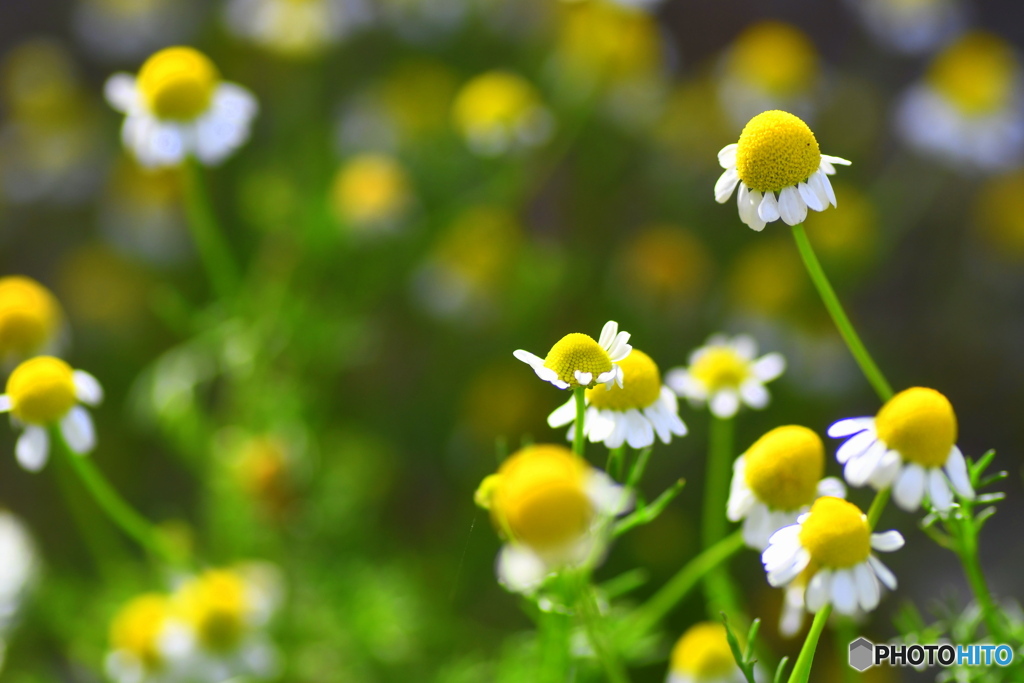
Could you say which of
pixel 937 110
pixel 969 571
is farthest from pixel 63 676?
pixel 937 110

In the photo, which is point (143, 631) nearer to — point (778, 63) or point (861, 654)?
point (861, 654)

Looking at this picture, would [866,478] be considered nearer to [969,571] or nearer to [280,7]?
[969,571]

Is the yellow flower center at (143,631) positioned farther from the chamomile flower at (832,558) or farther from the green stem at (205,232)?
the chamomile flower at (832,558)

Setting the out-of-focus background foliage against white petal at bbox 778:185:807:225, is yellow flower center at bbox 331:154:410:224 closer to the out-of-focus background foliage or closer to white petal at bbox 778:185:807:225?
the out-of-focus background foliage

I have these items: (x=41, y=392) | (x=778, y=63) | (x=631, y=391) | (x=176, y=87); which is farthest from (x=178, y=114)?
(x=778, y=63)

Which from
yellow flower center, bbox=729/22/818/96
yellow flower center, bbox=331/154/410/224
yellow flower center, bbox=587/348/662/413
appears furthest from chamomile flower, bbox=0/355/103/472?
yellow flower center, bbox=729/22/818/96

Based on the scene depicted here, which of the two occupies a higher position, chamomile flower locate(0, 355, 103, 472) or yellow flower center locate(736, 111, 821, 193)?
yellow flower center locate(736, 111, 821, 193)

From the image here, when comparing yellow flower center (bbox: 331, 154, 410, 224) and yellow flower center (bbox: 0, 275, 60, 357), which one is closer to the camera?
yellow flower center (bbox: 0, 275, 60, 357)
